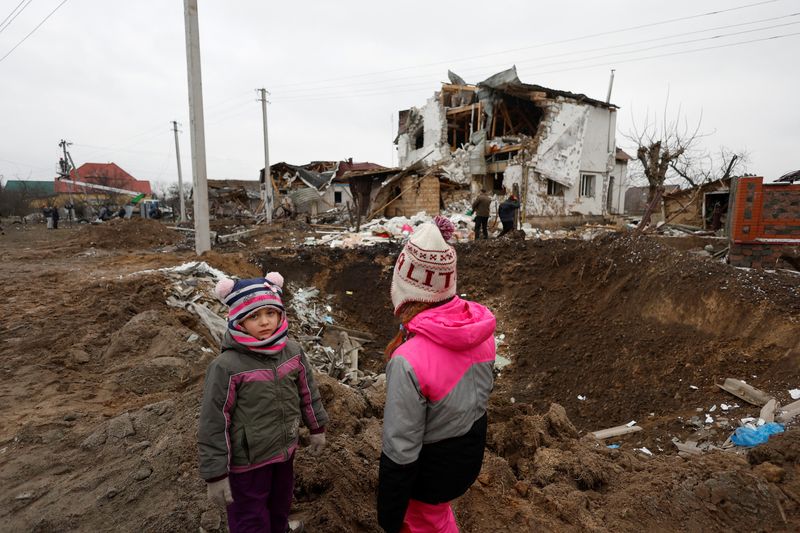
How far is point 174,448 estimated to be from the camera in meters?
2.89

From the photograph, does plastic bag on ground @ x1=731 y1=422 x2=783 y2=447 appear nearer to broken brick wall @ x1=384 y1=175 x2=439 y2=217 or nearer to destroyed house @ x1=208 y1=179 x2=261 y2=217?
broken brick wall @ x1=384 y1=175 x2=439 y2=217

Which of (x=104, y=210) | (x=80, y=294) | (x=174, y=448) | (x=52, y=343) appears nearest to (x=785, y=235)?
(x=174, y=448)

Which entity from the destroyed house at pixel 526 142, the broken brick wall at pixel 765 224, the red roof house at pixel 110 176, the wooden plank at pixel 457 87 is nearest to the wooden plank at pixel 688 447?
the broken brick wall at pixel 765 224

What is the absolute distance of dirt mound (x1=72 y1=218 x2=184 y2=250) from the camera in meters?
17.3

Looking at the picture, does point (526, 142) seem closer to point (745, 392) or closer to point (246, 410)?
point (745, 392)

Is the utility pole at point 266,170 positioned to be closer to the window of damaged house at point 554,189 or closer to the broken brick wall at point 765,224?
the window of damaged house at point 554,189

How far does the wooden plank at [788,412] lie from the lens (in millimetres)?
4031

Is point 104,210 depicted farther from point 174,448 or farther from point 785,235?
point 785,235

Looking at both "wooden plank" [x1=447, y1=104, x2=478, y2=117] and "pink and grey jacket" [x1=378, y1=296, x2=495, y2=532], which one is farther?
"wooden plank" [x1=447, y1=104, x2=478, y2=117]

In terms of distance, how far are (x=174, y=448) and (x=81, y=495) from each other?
0.54 m

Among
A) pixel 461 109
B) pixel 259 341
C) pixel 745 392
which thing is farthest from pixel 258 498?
pixel 461 109

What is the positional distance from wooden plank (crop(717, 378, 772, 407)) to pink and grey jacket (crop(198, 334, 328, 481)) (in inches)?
202

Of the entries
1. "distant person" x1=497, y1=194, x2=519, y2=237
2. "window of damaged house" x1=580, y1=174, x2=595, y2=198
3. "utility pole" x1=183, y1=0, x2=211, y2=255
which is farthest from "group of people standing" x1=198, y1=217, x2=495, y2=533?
"window of damaged house" x1=580, y1=174, x2=595, y2=198

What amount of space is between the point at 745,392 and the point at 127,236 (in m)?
21.1
